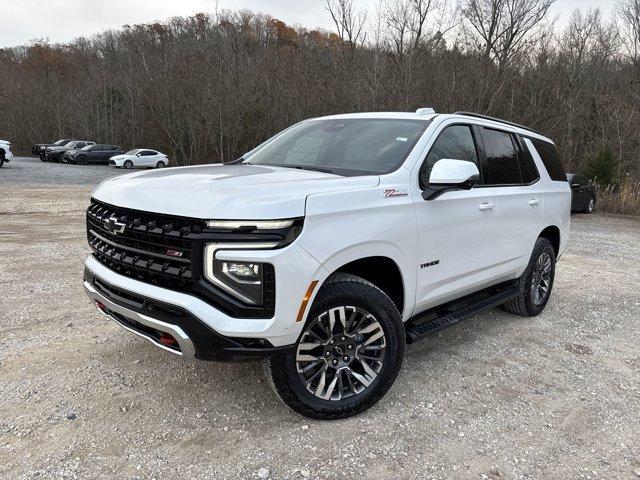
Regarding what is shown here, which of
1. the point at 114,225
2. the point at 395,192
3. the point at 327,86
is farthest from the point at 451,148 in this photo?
the point at 327,86

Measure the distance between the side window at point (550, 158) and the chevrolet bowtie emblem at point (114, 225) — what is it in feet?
13.5

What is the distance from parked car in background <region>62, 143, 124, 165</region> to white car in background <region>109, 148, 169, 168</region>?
3.36m

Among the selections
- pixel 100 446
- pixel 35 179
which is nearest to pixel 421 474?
pixel 100 446

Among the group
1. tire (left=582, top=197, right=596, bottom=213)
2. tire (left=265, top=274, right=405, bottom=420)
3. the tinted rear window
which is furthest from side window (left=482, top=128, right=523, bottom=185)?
tire (left=582, top=197, right=596, bottom=213)

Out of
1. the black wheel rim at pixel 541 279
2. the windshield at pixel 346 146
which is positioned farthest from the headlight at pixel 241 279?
the black wheel rim at pixel 541 279

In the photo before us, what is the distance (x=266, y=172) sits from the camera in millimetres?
3570

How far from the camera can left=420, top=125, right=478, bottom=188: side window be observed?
360 cm

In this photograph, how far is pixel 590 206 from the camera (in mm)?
16750

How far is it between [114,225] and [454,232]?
2356mm

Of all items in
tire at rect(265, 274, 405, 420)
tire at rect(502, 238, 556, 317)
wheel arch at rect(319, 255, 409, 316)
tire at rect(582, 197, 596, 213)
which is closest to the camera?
tire at rect(265, 274, 405, 420)

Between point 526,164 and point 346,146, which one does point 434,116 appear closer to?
point 346,146

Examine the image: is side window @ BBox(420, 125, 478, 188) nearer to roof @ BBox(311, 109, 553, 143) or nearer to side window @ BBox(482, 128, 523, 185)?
roof @ BBox(311, 109, 553, 143)

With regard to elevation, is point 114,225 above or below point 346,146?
below

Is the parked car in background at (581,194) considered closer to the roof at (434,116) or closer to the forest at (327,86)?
the forest at (327,86)
